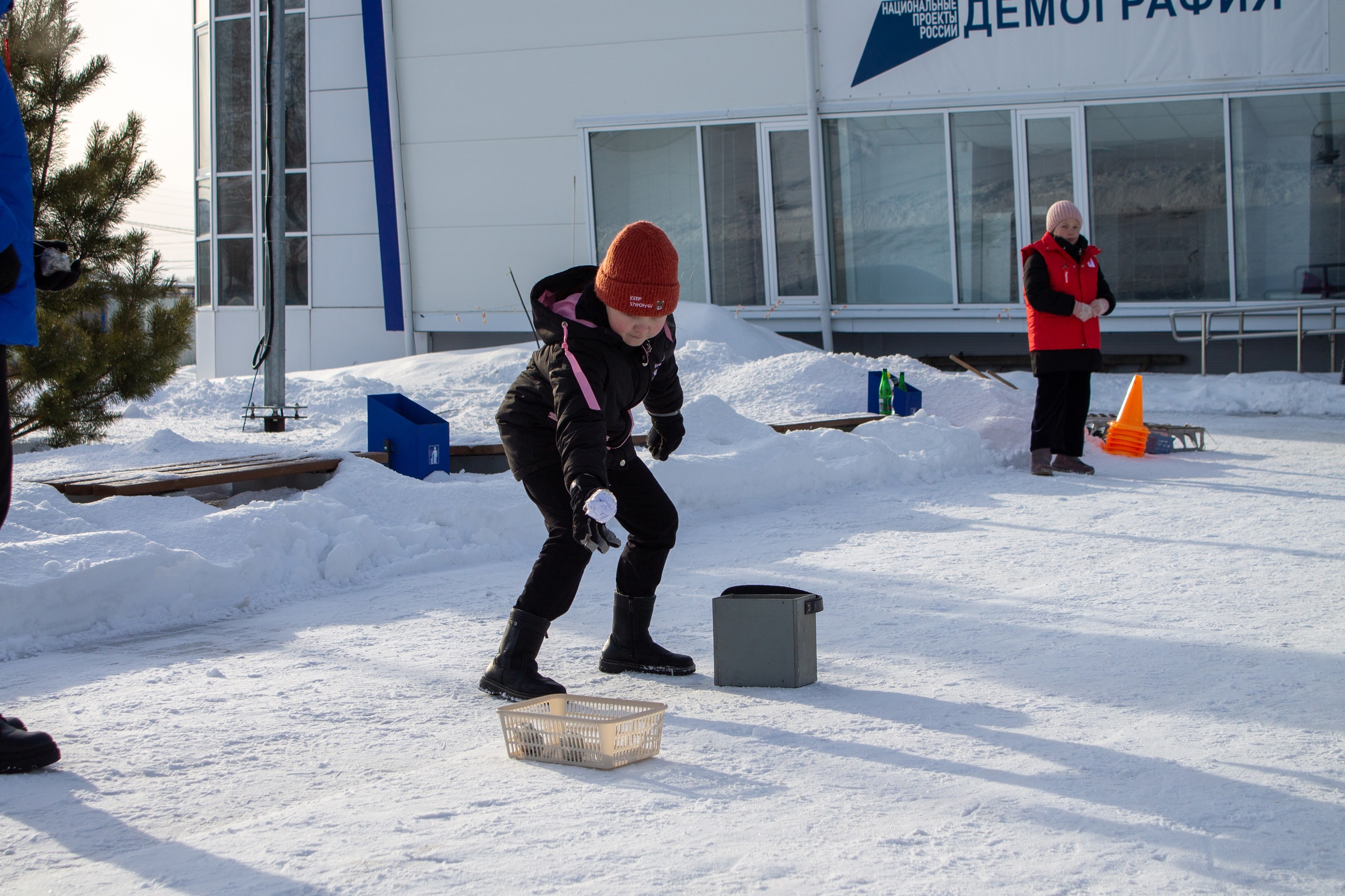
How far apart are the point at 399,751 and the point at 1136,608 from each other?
2811mm

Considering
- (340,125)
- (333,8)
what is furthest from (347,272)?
(333,8)

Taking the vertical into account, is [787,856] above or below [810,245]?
below

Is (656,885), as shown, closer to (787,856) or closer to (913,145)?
(787,856)

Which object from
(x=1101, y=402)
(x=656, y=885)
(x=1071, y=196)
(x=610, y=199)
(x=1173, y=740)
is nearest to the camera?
(x=656, y=885)

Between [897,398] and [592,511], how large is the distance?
7441 mm

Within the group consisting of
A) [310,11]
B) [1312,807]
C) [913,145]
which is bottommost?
[1312,807]

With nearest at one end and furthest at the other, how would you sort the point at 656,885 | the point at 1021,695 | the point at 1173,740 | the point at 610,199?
the point at 656,885 < the point at 1173,740 < the point at 1021,695 < the point at 610,199

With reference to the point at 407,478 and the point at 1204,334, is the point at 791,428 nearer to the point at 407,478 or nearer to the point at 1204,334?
the point at 407,478

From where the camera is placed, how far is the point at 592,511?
313 centimetres

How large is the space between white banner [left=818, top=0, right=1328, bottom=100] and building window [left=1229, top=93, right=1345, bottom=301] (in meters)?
0.48

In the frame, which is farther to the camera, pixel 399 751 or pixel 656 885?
pixel 399 751

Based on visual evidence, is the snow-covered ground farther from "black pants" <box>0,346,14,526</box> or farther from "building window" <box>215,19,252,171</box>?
"building window" <box>215,19,252,171</box>

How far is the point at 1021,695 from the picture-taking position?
3.52 metres

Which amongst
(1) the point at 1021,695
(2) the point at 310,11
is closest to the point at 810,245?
(2) the point at 310,11
